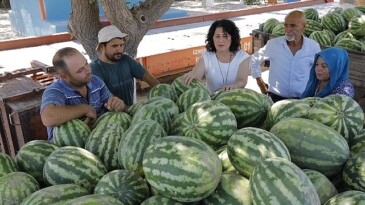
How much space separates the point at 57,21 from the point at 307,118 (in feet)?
39.3

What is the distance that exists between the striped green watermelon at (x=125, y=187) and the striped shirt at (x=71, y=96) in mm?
1323

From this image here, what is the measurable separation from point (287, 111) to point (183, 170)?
0.86 metres

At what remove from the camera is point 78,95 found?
3.17m

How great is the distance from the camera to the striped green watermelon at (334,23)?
21.6 feet

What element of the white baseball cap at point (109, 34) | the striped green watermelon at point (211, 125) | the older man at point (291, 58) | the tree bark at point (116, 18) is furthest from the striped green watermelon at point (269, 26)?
the striped green watermelon at point (211, 125)

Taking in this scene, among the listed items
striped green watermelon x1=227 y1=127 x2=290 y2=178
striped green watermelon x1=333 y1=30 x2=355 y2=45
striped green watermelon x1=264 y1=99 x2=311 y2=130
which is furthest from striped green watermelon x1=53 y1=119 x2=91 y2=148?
striped green watermelon x1=333 y1=30 x2=355 y2=45

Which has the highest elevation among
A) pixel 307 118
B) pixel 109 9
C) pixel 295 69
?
pixel 109 9

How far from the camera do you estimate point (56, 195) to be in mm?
1587

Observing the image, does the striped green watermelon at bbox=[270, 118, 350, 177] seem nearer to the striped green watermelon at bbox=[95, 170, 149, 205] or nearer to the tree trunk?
the striped green watermelon at bbox=[95, 170, 149, 205]

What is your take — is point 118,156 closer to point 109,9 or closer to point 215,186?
point 215,186

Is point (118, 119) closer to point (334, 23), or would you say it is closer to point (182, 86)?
point (182, 86)

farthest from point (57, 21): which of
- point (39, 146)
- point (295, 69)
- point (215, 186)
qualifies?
point (215, 186)

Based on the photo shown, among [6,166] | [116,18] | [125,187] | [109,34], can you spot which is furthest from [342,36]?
[6,166]

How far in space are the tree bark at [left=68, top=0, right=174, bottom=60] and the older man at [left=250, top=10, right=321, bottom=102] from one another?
1520 mm
